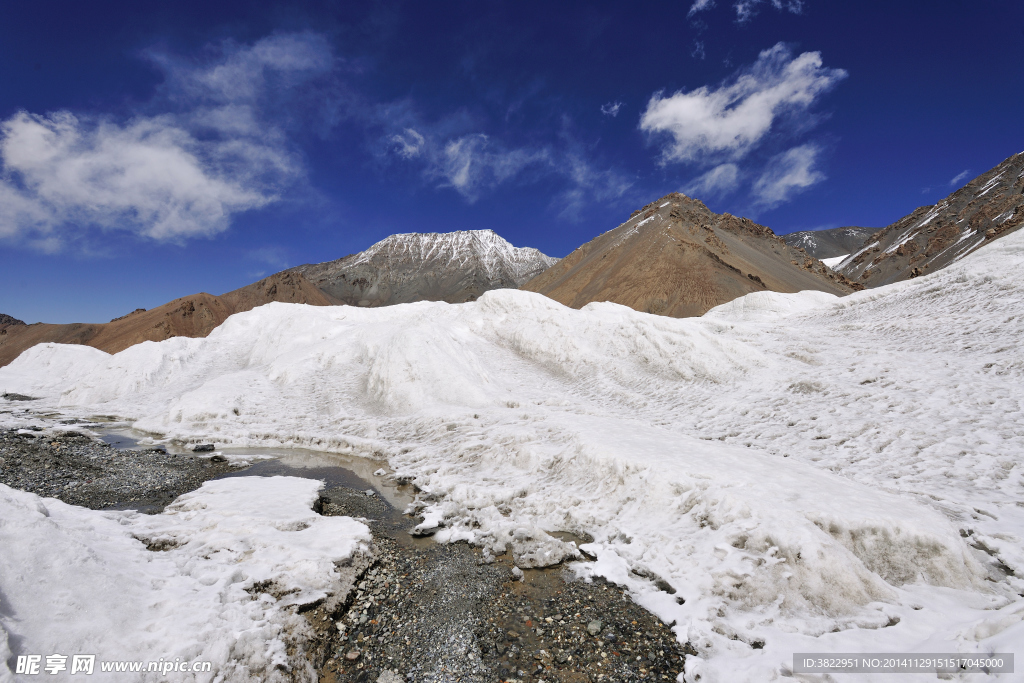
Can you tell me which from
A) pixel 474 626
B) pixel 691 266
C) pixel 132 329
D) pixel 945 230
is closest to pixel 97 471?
pixel 474 626

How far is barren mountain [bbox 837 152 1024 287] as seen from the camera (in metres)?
105

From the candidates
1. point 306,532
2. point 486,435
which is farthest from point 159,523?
point 486,435

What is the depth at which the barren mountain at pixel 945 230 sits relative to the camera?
105 meters

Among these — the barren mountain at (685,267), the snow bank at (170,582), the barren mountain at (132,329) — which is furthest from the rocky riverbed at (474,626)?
the barren mountain at (132,329)

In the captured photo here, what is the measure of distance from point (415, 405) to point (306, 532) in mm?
11318

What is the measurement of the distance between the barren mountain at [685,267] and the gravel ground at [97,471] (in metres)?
68.2

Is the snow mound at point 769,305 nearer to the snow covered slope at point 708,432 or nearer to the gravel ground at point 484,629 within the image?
the snow covered slope at point 708,432

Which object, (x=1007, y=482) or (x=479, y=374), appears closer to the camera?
(x=1007, y=482)

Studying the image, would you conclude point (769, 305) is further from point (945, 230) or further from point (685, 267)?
point (945, 230)

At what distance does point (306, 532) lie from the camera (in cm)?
798

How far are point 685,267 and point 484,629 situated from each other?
84.8 metres

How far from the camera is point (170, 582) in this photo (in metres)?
5.70

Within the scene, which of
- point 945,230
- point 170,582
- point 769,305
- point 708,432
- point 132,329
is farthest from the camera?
point 945,230

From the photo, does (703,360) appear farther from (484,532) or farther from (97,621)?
(97,621)
